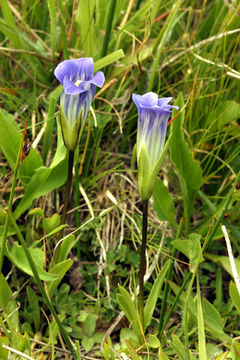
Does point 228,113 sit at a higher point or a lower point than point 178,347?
higher

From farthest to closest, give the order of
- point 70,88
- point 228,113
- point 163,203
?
point 228,113 → point 163,203 → point 70,88

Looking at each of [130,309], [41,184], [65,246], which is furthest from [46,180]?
[130,309]

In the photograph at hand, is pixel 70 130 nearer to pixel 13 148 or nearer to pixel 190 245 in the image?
pixel 13 148

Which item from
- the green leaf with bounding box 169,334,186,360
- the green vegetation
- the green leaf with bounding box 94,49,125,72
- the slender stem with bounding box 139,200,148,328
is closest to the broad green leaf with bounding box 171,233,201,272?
the green vegetation

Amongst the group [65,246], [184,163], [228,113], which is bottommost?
[65,246]

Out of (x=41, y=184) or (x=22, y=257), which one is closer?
(x=22, y=257)

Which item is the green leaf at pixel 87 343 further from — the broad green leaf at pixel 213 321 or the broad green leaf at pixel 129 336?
the broad green leaf at pixel 213 321

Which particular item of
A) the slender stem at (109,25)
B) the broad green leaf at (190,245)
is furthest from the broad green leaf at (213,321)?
the slender stem at (109,25)

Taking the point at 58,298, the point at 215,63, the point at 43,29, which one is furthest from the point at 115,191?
the point at 43,29
